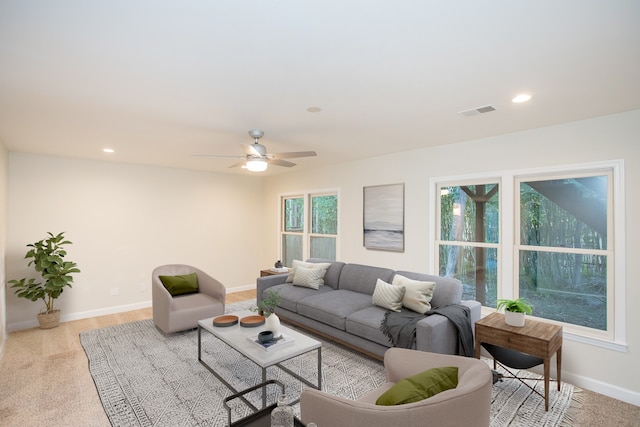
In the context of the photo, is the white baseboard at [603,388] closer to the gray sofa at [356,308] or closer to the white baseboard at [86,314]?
the gray sofa at [356,308]

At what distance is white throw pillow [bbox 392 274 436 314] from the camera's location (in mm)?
3335

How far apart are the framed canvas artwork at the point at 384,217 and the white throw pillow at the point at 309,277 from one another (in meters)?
0.90

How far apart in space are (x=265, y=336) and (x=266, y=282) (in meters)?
2.10

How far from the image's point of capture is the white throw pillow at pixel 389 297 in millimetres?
3502

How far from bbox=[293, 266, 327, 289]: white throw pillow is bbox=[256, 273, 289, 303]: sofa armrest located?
329 mm

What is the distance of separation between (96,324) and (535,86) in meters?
6.05

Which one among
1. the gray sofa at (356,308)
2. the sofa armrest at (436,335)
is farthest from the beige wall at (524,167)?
the sofa armrest at (436,335)

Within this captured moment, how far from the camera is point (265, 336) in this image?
281 centimetres

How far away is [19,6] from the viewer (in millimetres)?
1426

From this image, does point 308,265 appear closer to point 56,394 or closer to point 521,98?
point 56,394

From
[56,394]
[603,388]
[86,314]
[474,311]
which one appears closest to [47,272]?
[86,314]

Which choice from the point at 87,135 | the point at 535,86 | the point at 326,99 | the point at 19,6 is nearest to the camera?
the point at 19,6

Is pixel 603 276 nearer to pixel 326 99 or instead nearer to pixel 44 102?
pixel 326 99

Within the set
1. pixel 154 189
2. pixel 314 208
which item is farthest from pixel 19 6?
pixel 314 208
